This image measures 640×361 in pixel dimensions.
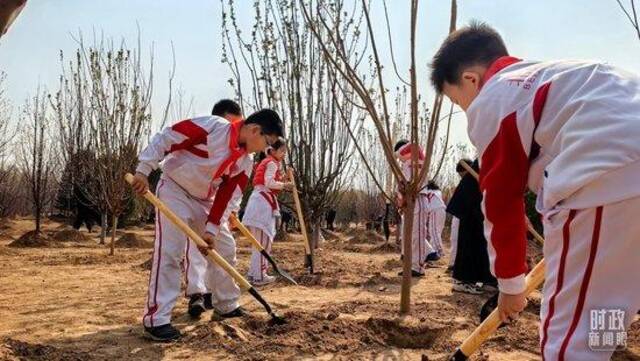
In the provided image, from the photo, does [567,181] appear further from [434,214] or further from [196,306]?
[434,214]

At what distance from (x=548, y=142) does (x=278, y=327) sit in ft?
8.97

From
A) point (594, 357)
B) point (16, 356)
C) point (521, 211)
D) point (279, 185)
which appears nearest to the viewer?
point (594, 357)

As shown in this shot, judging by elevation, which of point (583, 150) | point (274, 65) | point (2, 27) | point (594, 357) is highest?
point (274, 65)

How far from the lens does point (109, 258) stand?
9641mm

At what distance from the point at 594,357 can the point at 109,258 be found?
9.24 metres

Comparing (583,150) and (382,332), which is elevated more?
(583,150)

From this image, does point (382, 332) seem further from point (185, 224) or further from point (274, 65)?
point (274, 65)

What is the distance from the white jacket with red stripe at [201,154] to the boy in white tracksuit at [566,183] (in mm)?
2537

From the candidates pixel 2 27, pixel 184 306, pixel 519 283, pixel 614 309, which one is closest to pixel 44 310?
pixel 184 306

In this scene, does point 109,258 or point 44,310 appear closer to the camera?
point 44,310

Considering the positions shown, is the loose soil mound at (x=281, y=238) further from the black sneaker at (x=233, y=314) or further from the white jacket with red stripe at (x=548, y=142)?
the white jacket with red stripe at (x=548, y=142)

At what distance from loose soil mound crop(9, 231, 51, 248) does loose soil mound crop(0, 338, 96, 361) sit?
10.1 meters

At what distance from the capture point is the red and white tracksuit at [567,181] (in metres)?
1.59

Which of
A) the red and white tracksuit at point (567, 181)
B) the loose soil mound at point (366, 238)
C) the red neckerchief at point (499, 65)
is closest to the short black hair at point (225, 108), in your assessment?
the red neckerchief at point (499, 65)
